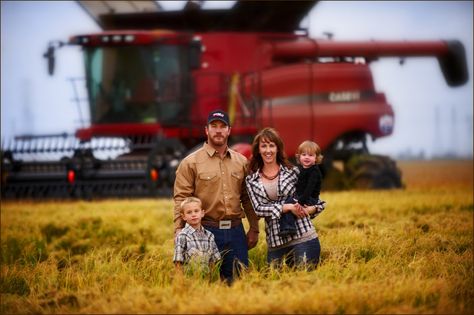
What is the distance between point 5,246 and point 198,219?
4.18 metres

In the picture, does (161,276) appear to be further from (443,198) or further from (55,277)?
(443,198)

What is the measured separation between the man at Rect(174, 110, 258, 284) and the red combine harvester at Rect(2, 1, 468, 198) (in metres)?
8.85

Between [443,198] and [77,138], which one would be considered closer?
[443,198]

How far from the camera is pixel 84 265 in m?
7.06

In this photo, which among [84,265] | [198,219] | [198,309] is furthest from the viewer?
[84,265]

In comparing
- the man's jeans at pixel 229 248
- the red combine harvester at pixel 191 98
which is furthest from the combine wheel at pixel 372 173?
the man's jeans at pixel 229 248

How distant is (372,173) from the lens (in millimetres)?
17938

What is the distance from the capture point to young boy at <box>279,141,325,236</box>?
6125 mm

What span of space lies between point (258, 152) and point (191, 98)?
33.9ft

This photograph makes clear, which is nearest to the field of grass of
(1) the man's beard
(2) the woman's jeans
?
(2) the woman's jeans

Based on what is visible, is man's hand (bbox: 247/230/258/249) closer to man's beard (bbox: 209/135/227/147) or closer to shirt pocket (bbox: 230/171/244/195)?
shirt pocket (bbox: 230/171/244/195)

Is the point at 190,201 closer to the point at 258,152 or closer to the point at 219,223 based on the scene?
the point at 219,223

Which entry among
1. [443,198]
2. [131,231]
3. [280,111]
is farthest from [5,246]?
[280,111]

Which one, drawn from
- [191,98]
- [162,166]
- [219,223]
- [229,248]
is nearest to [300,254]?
[229,248]
